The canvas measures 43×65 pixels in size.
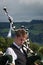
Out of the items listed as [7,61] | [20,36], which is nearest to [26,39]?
[20,36]

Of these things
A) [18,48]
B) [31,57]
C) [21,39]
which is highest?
[21,39]

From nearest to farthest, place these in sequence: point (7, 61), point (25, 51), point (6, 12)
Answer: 1. point (7, 61)
2. point (25, 51)
3. point (6, 12)

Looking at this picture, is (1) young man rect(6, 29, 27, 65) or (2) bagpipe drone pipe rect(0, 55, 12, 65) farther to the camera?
(1) young man rect(6, 29, 27, 65)

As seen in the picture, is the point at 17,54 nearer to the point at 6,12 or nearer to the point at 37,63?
the point at 37,63

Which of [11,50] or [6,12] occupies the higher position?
[6,12]

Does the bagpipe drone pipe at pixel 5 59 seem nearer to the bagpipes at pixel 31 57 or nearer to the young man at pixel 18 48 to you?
the young man at pixel 18 48

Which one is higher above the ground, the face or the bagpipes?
the face

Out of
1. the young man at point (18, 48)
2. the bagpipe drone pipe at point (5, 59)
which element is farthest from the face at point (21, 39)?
the bagpipe drone pipe at point (5, 59)

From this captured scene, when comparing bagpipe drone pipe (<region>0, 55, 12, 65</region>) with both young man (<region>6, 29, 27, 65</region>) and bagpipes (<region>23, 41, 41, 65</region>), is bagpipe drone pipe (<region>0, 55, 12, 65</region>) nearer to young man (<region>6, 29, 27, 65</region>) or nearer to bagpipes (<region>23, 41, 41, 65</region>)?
young man (<region>6, 29, 27, 65</region>)

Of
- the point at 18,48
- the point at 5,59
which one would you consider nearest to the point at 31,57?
the point at 18,48

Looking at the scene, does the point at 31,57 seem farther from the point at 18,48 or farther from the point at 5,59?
the point at 5,59

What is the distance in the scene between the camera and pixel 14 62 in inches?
271

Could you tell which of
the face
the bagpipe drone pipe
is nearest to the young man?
the face

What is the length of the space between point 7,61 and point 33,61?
62 centimetres
